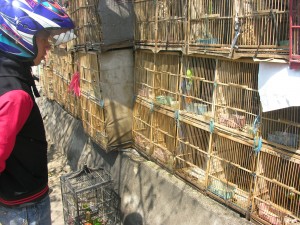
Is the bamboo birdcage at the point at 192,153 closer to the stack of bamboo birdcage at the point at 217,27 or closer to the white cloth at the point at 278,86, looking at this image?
the stack of bamboo birdcage at the point at 217,27

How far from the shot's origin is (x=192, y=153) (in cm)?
476

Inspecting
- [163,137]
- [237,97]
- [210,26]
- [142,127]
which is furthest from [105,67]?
[237,97]

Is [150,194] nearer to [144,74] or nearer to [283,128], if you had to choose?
[144,74]

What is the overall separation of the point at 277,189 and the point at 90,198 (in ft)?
9.67

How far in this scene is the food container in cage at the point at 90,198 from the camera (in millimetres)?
5098

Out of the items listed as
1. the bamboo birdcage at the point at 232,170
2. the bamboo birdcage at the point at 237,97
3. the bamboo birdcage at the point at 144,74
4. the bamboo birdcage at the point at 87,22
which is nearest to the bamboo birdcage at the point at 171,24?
the bamboo birdcage at the point at 144,74

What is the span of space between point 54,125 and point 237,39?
24.9ft

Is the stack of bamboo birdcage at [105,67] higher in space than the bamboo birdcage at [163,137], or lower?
higher

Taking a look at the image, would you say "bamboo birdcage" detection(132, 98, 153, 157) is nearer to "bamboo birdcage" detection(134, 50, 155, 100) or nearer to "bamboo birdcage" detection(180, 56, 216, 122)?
"bamboo birdcage" detection(134, 50, 155, 100)

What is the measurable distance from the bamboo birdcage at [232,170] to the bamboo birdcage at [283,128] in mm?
284

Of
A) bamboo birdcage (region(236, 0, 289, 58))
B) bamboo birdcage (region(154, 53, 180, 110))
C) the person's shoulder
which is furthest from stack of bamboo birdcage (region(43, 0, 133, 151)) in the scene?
the person's shoulder

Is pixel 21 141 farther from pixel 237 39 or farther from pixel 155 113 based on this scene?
pixel 155 113

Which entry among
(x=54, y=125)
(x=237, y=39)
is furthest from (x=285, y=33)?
(x=54, y=125)

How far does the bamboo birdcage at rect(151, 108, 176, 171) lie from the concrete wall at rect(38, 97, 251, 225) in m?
0.18
